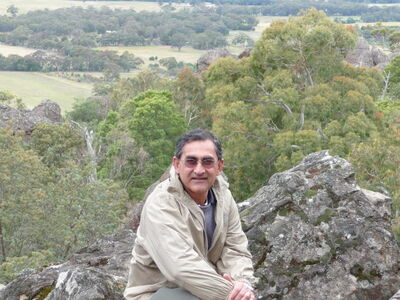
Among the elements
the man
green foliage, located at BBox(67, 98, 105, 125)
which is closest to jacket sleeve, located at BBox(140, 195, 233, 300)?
the man

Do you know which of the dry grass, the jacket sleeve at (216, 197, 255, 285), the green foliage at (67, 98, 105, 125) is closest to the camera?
the jacket sleeve at (216, 197, 255, 285)

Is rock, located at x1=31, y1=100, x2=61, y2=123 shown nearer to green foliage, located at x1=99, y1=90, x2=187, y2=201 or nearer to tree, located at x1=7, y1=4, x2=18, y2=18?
green foliage, located at x1=99, y1=90, x2=187, y2=201

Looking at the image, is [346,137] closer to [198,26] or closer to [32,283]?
[32,283]

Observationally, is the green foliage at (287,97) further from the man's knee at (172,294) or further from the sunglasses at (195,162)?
the man's knee at (172,294)

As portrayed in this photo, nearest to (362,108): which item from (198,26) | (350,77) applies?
(350,77)

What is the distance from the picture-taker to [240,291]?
4.25 meters

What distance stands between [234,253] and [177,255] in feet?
2.55

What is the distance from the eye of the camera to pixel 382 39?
87.2 meters

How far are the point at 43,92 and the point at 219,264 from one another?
268 feet

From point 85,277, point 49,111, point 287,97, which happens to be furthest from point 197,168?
point 49,111

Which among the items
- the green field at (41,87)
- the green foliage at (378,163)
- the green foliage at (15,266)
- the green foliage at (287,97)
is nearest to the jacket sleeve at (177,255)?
the green foliage at (378,163)

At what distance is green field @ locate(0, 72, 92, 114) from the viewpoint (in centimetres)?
7991

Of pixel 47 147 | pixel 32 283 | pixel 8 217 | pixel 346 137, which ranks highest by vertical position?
pixel 32 283

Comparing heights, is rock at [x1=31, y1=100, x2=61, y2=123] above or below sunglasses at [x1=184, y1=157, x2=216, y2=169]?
below
